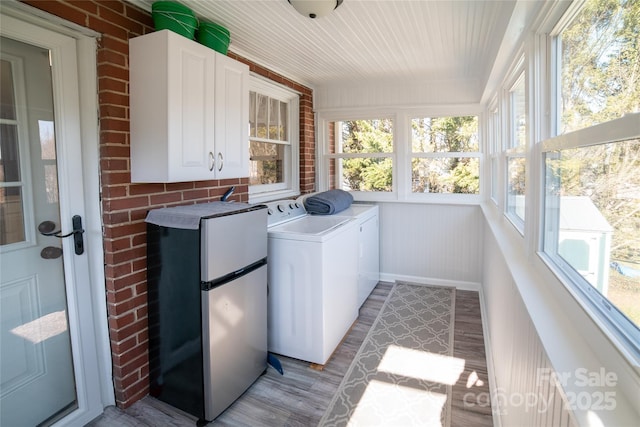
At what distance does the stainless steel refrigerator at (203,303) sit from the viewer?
1.90 meters

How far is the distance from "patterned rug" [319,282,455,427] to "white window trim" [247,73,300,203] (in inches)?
62.7

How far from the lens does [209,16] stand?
226 centimetres

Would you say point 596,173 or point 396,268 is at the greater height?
point 596,173

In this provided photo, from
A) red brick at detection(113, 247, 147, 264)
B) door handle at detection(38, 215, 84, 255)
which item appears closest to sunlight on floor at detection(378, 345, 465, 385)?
red brick at detection(113, 247, 147, 264)

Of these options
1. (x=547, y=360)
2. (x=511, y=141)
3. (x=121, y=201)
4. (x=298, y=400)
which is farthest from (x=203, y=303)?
(x=511, y=141)

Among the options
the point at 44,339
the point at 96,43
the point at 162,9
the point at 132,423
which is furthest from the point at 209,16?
the point at 132,423

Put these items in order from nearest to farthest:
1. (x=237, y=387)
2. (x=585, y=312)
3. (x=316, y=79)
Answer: (x=585, y=312) < (x=237, y=387) < (x=316, y=79)

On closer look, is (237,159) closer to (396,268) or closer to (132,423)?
(132,423)

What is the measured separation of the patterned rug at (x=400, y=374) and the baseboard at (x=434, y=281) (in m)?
A: 0.56

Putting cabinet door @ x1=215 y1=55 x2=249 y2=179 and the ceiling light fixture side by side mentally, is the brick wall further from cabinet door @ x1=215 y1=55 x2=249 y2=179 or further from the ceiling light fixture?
the ceiling light fixture

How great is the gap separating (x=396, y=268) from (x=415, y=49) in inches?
95.7

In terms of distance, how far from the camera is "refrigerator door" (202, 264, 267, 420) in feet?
6.31

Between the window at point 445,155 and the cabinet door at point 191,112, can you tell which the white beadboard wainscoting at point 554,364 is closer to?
the cabinet door at point 191,112

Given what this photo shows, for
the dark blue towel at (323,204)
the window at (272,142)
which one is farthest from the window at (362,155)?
the dark blue towel at (323,204)
